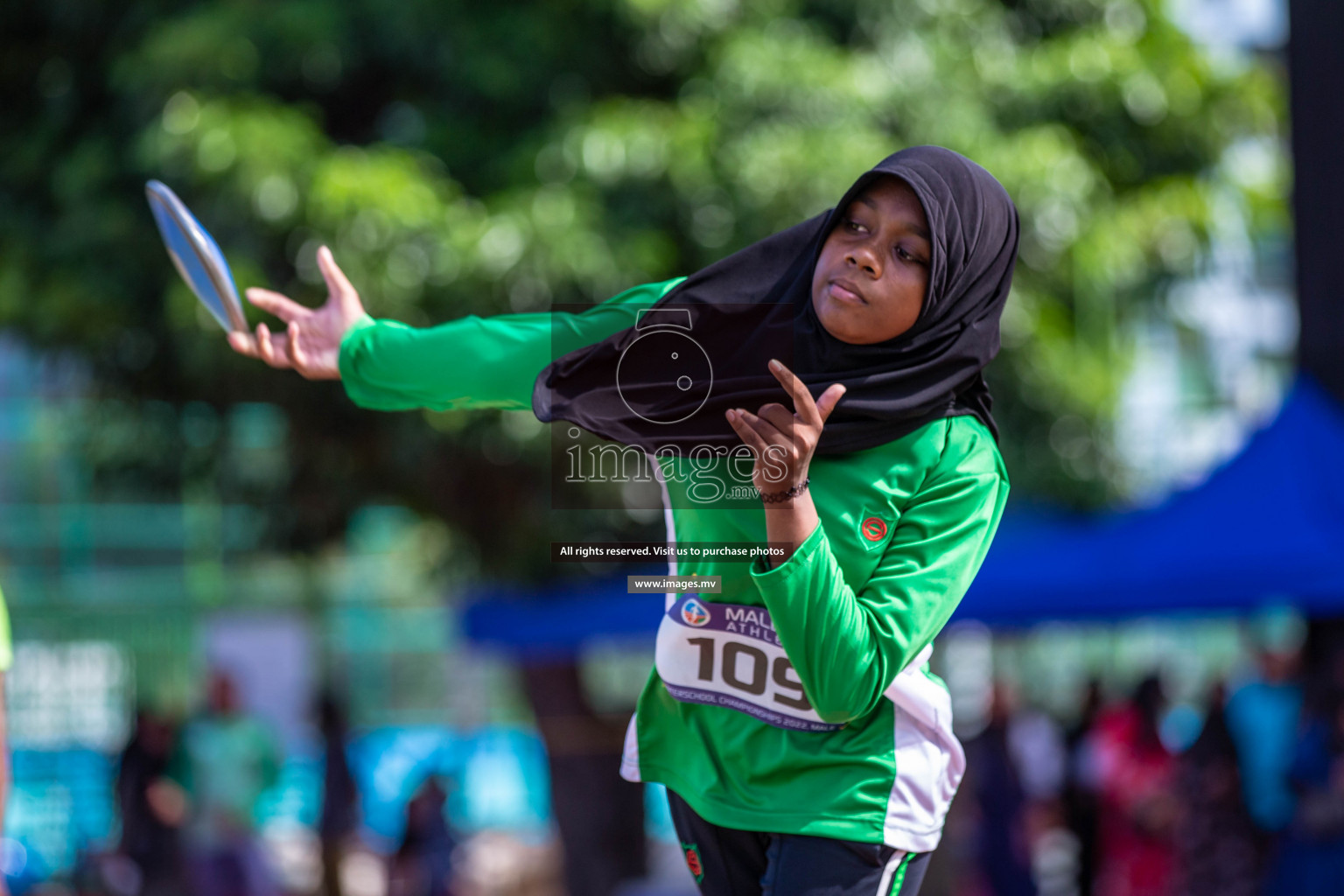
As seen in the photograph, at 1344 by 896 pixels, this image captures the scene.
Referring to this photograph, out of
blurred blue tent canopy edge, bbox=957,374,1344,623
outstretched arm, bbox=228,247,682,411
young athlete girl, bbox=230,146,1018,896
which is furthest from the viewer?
blurred blue tent canopy edge, bbox=957,374,1344,623

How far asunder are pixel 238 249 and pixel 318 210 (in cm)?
42

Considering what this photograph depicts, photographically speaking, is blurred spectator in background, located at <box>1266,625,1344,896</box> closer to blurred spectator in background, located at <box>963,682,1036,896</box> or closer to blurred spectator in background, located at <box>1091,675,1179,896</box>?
blurred spectator in background, located at <box>1091,675,1179,896</box>

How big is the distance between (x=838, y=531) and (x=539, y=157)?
4870mm

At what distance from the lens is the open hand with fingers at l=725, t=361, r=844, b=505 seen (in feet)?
5.75

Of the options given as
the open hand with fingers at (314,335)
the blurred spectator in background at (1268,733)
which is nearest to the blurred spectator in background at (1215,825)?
the blurred spectator in background at (1268,733)

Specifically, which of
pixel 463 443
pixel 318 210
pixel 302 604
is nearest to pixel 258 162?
pixel 318 210

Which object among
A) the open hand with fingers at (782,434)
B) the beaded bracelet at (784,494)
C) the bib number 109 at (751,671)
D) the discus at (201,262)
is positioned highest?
the discus at (201,262)

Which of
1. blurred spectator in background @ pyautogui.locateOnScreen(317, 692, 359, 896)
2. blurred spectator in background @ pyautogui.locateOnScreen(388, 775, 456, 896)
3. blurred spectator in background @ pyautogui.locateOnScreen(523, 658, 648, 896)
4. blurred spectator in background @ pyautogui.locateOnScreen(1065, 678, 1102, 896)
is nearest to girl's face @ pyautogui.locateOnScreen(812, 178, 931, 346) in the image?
blurred spectator in background @ pyautogui.locateOnScreen(523, 658, 648, 896)

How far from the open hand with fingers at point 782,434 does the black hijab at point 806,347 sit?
20 cm

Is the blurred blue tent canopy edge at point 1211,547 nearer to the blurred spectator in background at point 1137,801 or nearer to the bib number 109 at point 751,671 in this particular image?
the blurred spectator in background at point 1137,801

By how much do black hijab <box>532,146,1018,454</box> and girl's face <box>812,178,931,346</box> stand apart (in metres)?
0.02

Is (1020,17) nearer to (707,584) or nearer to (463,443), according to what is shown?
(463,443)

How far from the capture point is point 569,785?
9180mm

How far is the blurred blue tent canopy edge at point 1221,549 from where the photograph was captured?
6426mm
